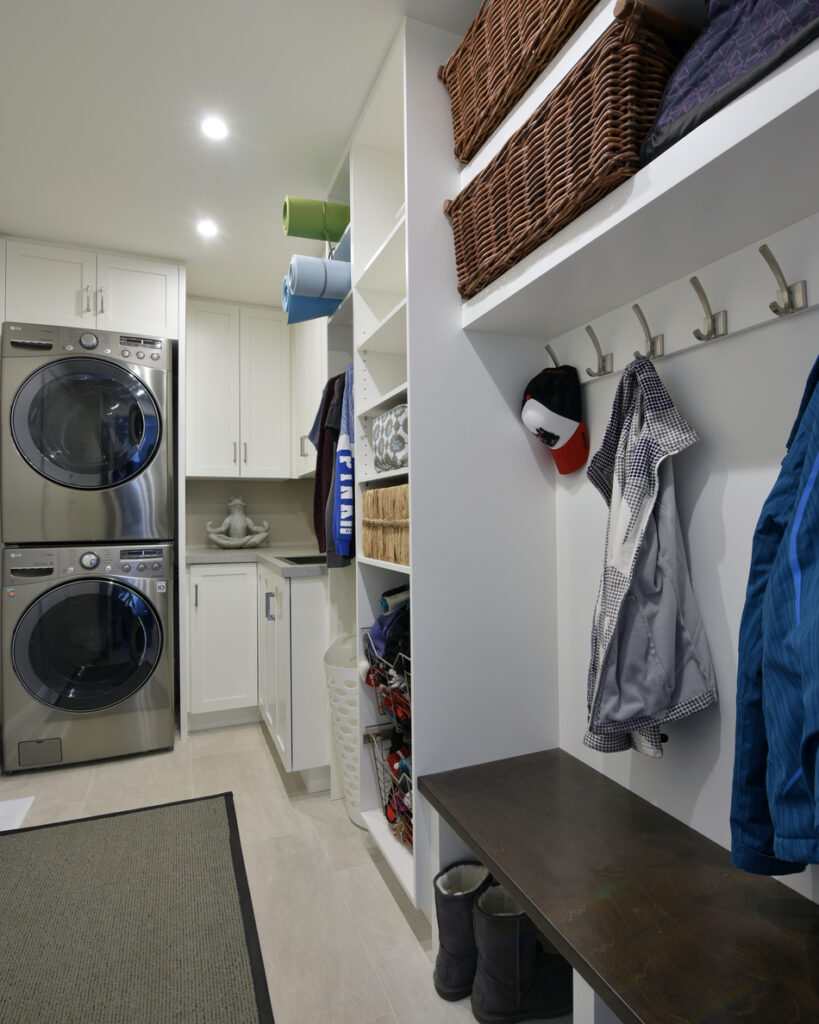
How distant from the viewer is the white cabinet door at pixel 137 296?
9.23ft

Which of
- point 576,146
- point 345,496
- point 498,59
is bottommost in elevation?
point 345,496

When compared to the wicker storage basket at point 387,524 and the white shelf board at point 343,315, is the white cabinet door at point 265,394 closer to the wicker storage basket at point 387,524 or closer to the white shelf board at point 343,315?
the white shelf board at point 343,315

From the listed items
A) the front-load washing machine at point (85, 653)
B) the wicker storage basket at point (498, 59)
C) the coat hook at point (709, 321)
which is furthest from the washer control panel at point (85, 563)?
the coat hook at point (709, 321)

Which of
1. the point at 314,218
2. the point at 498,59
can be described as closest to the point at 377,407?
the point at 314,218

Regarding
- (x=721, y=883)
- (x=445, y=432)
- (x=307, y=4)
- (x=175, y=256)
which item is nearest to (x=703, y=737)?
(x=721, y=883)

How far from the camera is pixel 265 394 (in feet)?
11.3

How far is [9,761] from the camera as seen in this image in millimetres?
2576

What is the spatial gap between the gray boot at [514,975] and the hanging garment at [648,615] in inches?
18.0

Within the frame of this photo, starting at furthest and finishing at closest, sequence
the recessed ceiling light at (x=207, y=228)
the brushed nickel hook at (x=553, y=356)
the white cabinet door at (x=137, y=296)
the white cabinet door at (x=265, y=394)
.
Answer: the white cabinet door at (x=265, y=394)
the white cabinet door at (x=137, y=296)
the recessed ceiling light at (x=207, y=228)
the brushed nickel hook at (x=553, y=356)

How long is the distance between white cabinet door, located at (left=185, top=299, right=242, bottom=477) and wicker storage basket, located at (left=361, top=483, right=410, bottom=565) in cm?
173

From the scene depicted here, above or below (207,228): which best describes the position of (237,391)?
below

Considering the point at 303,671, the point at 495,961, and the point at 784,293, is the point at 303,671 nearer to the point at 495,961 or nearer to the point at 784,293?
the point at 495,961

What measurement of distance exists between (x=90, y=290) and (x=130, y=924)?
2.63m

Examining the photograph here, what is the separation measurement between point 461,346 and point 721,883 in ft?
4.17
